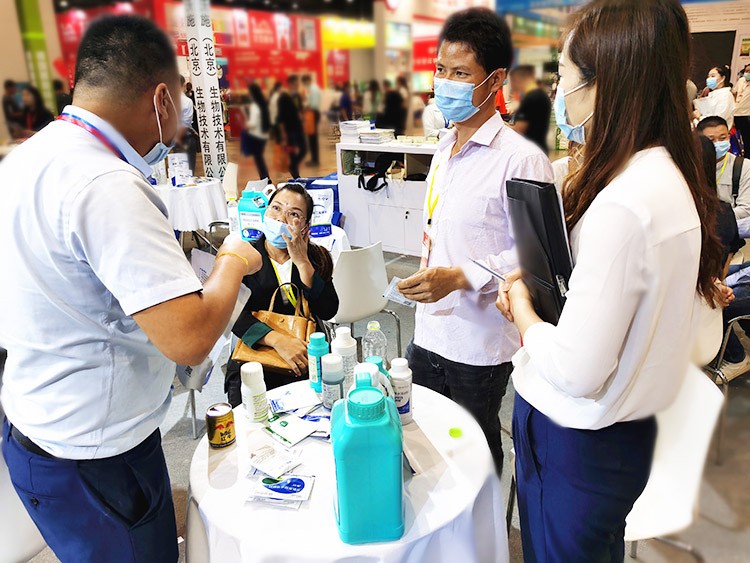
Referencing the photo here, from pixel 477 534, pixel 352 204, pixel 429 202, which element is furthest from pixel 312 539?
pixel 352 204

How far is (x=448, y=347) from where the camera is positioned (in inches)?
56.9

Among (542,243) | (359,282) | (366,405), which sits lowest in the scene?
(359,282)

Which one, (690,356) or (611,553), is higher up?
(690,356)

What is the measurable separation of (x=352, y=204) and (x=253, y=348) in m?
3.30

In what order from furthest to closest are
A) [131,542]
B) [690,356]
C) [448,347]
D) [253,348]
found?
[253,348] → [448,347] → [131,542] → [690,356]

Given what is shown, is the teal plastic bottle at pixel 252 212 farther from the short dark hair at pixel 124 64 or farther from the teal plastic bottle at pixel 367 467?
the teal plastic bottle at pixel 367 467

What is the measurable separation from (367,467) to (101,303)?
49 centimetres

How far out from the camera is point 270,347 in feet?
5.43

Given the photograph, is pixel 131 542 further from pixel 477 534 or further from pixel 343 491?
pixel 477 534

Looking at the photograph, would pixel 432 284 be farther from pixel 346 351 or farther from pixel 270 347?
pixel 270 347

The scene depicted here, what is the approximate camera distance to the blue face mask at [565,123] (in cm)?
87

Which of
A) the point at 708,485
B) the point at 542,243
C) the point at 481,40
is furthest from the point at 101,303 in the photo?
the point at 708,485

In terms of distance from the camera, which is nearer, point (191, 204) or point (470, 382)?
point (470, 382)

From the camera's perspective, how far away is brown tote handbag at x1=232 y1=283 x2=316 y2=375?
1612 millimetres
